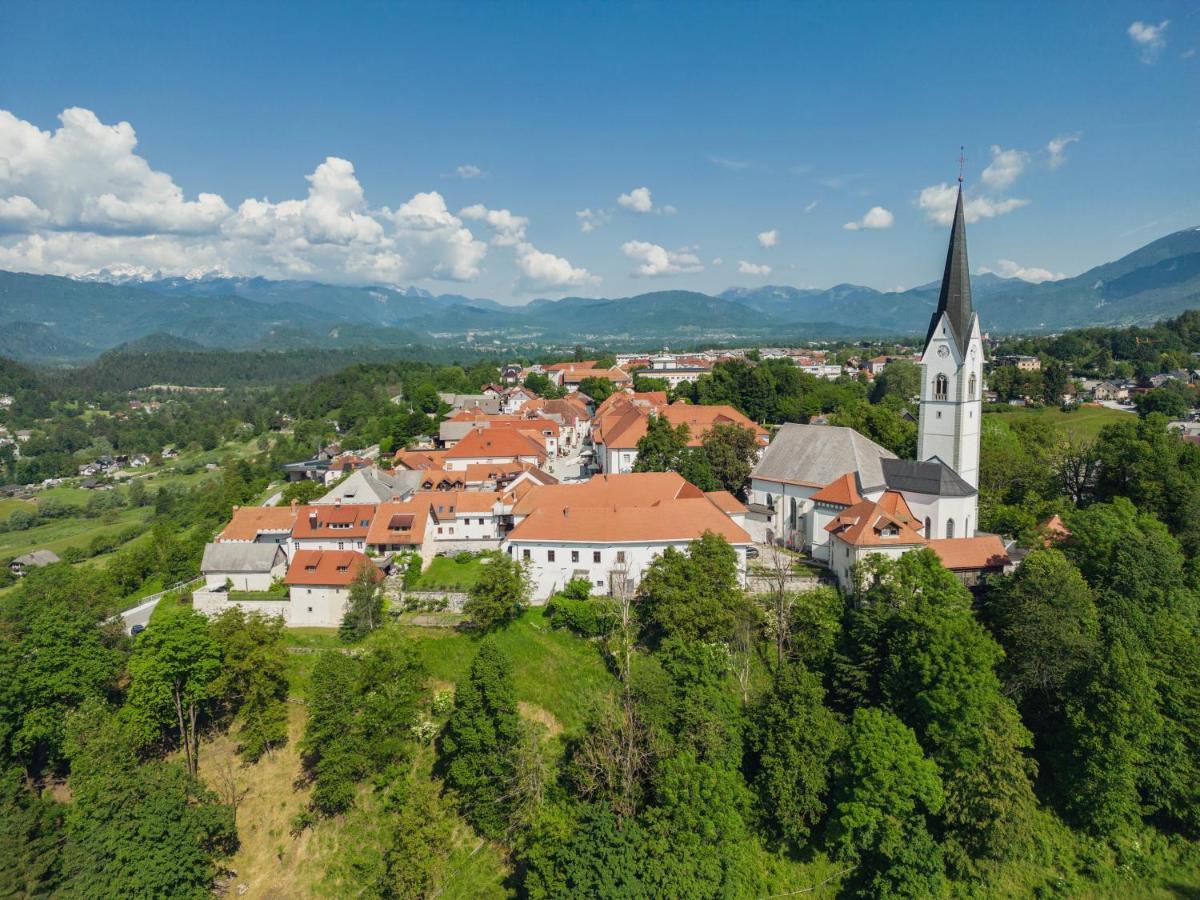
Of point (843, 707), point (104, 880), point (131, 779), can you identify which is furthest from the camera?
point (843, 707)

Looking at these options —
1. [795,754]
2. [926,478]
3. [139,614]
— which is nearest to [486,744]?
[795,754]

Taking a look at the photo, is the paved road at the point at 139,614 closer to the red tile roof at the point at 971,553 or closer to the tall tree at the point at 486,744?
the tall tree at the point at 486,744

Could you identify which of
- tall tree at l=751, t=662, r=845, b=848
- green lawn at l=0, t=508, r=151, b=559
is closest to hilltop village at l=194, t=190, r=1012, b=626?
tall tree at l=751, t=662, r=845, b=848

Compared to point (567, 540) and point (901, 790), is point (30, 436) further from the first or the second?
point (901, 790)

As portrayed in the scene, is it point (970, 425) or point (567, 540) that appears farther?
point (970, 425)

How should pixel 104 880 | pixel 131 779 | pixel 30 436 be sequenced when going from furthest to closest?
pixel 30 436, pixel 131 779, pixel 104 880

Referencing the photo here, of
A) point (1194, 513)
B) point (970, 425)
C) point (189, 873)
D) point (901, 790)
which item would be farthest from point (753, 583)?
point (189, 873)

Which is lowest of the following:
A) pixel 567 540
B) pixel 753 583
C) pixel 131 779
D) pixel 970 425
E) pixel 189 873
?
pixel 189 873

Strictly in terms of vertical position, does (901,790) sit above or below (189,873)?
above
